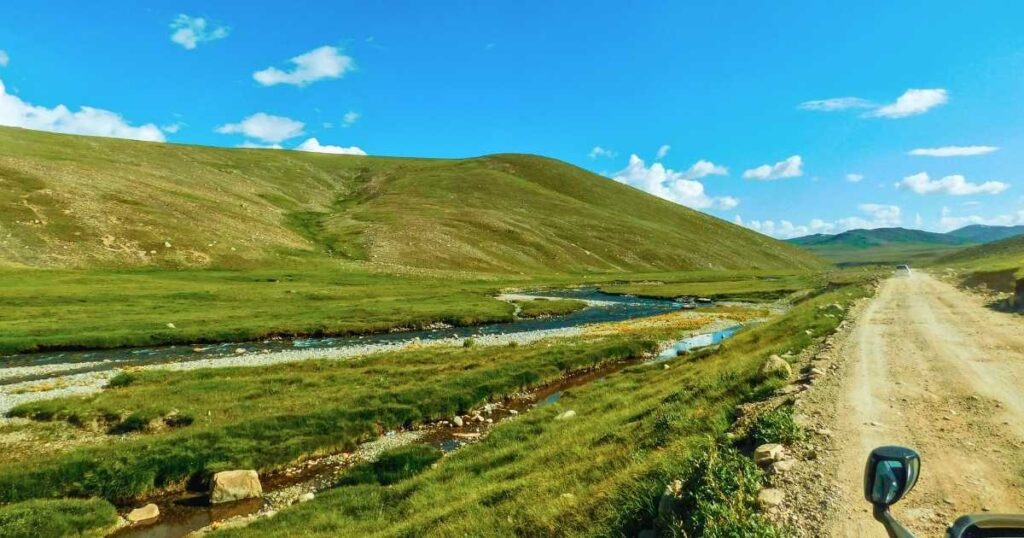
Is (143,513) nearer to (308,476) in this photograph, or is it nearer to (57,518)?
(57,518)

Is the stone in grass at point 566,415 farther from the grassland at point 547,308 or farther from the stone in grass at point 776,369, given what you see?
the grassland at point 547,308

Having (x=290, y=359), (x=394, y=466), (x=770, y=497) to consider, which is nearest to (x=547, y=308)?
(x=290, y=359)

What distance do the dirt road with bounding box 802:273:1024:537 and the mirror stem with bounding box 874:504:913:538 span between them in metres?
3.07

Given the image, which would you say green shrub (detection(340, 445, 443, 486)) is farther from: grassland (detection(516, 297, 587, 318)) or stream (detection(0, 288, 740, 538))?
grassland (detection(516, 297, 587, 318))

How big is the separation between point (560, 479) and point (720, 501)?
19.2ft

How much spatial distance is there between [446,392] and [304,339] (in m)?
32.2

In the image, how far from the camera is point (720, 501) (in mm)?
7930

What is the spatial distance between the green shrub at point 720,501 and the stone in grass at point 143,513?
19.4 metres

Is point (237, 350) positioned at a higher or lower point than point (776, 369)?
lower

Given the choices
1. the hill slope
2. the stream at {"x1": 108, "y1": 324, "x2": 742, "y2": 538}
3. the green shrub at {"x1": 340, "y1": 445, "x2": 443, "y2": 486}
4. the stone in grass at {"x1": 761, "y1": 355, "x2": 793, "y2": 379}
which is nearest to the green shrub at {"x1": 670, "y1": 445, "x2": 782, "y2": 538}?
the stone in grass at {"x1": 761, "y1": 355, "x2": 793, "y2": 379}

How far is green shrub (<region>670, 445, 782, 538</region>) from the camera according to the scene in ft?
23.3

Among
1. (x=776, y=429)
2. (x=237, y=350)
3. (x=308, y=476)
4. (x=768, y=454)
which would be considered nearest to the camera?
(x=768, y=454)

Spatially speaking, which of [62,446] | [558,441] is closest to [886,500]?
[558,441]

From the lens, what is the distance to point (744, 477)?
8773mm
